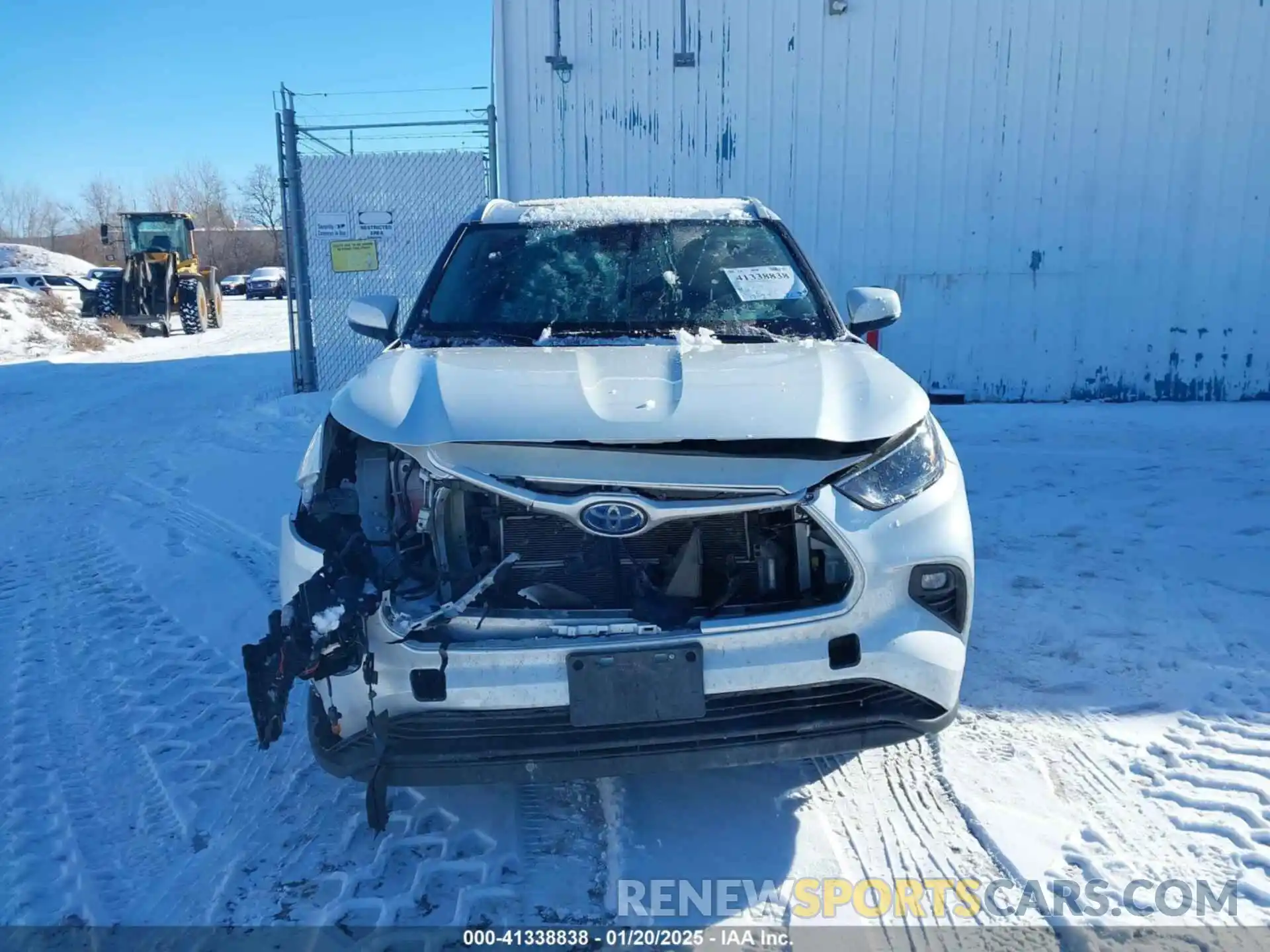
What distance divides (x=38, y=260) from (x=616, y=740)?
53.8 meters

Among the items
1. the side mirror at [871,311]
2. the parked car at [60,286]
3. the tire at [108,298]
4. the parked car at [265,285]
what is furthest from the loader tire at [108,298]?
the side mirror at [871,311]

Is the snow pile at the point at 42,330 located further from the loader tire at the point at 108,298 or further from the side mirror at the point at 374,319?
the side mirror at the point at 374,319

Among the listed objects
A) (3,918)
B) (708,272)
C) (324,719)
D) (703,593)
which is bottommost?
(3,918)

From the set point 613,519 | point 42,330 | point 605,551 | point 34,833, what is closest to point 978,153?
point 605,551

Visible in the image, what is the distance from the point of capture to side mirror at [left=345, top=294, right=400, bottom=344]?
12.5ft

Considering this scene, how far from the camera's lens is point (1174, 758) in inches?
116

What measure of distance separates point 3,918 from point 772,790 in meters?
2.10

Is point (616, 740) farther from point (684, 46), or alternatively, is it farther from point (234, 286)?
point (234, 286)

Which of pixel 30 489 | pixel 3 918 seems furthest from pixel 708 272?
pixel 30 489

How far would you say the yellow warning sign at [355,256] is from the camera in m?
9.63

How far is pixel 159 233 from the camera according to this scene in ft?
77.3

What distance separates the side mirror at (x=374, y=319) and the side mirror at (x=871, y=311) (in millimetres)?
1930

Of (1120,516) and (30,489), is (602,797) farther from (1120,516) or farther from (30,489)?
(30,489)

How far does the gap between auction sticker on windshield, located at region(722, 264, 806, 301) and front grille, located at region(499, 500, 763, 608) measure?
1.44 m
